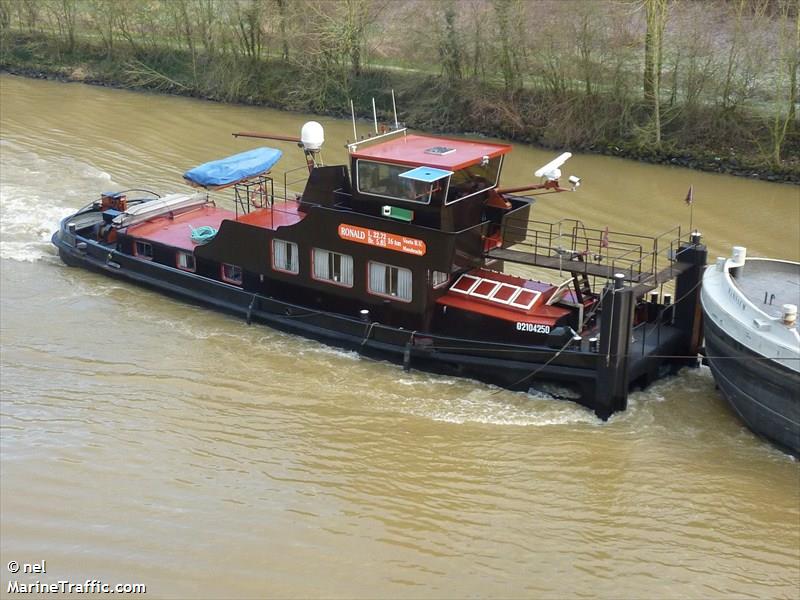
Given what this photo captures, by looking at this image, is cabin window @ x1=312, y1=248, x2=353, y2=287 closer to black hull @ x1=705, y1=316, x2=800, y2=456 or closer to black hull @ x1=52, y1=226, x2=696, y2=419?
black hull @ x1=52, y1=226, x2=696, y2=419

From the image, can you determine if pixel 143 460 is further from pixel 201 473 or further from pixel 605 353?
pixel 605 353

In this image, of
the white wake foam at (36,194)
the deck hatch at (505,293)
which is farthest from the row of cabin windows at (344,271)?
the white wake foam at (36,194)

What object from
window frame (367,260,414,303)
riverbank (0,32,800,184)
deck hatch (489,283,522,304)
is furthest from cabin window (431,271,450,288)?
riverbank (0,32,800,184)

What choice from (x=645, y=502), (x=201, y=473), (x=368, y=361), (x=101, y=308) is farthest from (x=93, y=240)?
(x=645, y=502)

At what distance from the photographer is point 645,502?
11.5 m

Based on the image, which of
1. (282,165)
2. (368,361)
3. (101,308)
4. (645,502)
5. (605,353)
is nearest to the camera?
(645,502)

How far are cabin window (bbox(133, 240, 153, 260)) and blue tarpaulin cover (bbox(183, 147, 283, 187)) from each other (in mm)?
1857

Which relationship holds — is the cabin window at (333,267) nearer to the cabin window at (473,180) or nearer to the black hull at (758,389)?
the cabin window at (473,180)

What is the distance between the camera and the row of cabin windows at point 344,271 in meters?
14.1

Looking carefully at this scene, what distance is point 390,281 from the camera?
14250mm

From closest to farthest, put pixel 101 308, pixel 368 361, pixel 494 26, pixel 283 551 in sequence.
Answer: pixel 283 551 → pixel 368 361 → pixel 101 308 → pixel 494 26

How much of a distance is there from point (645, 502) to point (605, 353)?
2082 mm

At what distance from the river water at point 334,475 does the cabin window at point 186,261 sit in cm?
77

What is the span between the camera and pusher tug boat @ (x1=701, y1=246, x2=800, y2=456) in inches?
458
